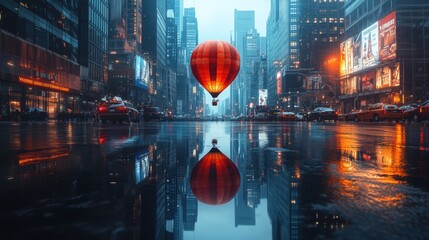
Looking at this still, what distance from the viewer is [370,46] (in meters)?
76.2

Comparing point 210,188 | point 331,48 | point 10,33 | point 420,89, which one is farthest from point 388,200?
point 331,48

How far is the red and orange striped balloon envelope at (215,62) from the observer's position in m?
31.1

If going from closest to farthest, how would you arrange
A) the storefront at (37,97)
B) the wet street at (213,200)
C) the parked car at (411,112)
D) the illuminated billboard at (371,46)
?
the wet street at (213,200) → the parked car at (411,112) → the storefront at (37,97) → the illuminated billboard at (371,46)

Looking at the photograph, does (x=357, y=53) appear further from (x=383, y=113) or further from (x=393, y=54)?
(x=383, y=113)

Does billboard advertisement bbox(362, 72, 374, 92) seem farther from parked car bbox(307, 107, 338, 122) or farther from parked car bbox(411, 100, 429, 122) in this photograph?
parked car bbox(411, 100, 429, 122)

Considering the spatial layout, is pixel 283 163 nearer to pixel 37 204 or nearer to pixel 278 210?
pixel 278 210

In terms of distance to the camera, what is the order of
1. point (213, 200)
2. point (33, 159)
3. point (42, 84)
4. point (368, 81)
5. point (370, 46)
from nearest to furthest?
point (213, 200), point (33, 159), point (42, 84), point (370, 46), point (368, 81)

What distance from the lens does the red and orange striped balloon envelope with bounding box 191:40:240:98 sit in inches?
1225

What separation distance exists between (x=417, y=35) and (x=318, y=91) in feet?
137

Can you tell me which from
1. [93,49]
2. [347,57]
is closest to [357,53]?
[347,57]

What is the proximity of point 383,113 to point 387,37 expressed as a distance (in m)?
39.7

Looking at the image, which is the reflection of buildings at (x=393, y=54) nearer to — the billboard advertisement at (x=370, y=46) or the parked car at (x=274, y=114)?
the billboard advertisement at (x=370, y=46)

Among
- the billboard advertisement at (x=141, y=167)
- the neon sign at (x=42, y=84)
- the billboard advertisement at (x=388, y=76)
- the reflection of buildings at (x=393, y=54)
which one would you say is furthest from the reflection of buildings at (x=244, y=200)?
the billboard advertisement at (x=388, y=76)

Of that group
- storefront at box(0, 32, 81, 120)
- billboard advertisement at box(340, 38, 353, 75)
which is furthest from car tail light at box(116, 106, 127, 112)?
billboard advertisement at box(340, 38, 353, 75)
